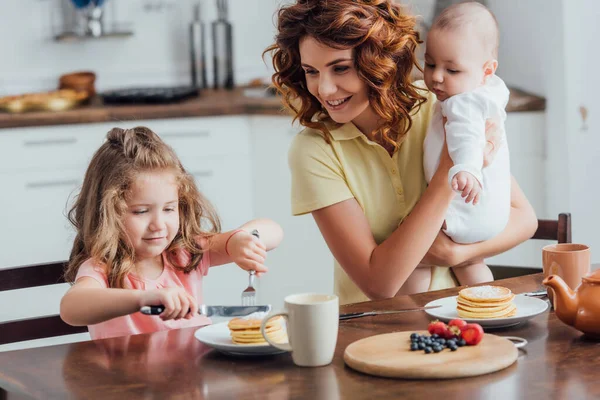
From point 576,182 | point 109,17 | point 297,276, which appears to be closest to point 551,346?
point 576,182

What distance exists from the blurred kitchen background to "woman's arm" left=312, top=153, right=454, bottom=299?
1500 mm

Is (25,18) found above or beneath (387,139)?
above

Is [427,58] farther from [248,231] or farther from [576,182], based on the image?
[576,182]

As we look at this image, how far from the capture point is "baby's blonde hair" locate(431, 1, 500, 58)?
2.04 meters

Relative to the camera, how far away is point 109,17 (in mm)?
4391

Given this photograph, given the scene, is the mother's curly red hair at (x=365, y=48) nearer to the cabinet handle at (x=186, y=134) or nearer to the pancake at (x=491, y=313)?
the pancake at (x=491, y=313)

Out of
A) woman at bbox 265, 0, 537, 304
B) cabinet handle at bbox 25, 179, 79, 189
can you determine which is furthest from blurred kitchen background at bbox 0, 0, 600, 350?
woman at bbox 265, 0, 537, 304

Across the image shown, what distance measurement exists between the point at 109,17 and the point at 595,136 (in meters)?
2.21

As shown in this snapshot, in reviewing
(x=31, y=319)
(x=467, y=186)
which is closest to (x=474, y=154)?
(x=467, y=186)

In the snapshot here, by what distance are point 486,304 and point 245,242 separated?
48 cm

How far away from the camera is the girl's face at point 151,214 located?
185cm

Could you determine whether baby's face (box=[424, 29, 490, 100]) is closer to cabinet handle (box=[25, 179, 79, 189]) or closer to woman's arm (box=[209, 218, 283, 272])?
woman's arm (box=[209, 218, 283, 272])

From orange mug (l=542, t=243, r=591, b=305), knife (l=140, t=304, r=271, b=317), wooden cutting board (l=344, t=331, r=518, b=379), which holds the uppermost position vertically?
orange mug (l=542, t=243, r=591, b=305)

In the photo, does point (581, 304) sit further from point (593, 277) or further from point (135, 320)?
point (135, 320)
